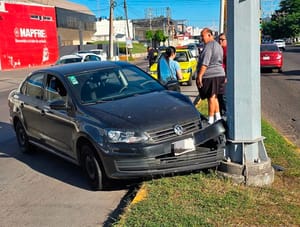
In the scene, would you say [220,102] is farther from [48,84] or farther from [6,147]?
[6,147]

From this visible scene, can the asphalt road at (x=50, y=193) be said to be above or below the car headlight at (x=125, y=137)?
below

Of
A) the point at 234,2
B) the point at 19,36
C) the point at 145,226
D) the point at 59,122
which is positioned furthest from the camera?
the point at 19,36

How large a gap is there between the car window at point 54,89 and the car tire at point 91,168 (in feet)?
3.27

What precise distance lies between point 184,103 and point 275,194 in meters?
1.80

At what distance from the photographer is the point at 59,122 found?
6.41 meters

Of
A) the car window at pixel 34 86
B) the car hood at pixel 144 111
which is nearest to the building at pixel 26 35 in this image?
the car window at pixel 34 86

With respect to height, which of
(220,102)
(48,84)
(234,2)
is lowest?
(220,102)

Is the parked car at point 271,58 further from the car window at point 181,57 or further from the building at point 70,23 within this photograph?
the building at point 70,23

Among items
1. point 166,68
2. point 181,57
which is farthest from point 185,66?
point 166,68

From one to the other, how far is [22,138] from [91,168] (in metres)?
2.93

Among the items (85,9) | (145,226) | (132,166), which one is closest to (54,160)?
(132,166)

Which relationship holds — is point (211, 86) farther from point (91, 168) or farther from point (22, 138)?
point (22, 138)

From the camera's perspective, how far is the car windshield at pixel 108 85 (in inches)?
246

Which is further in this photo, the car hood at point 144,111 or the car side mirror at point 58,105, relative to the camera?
the car side mirror at point 58,105
